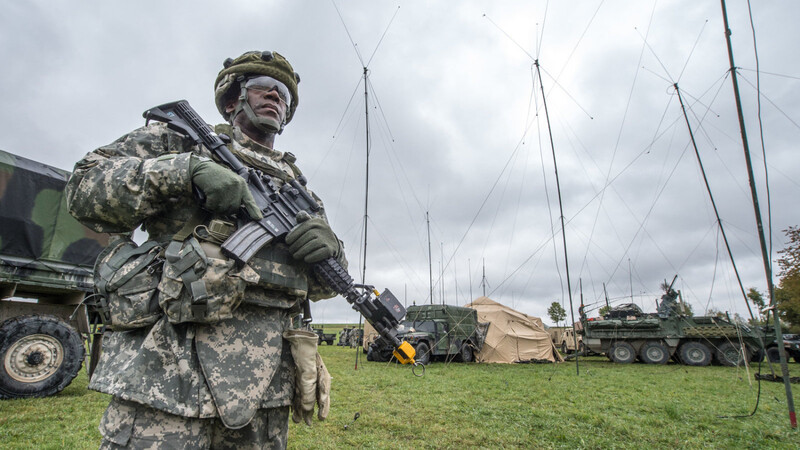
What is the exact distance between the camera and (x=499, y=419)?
16.6ft

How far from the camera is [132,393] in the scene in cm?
127

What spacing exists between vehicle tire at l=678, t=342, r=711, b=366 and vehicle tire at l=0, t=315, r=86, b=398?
62.2ft

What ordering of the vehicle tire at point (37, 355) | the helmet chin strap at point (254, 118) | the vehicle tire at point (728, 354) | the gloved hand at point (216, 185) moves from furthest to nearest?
1. the vehicle tire at point (728, 354)
2. the vehicle tire at point (37, 355)
3. the helmet chin strap at point (254, 118)
4. the gloved hand at point (216, 185)

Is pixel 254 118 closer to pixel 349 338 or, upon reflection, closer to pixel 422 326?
pixel 422 326

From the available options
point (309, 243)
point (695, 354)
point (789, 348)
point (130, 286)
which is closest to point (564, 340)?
point (695, 354)

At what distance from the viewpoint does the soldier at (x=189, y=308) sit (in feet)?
4.31

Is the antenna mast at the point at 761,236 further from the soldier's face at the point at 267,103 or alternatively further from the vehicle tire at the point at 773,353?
the vehicle tire at the point at 773,353

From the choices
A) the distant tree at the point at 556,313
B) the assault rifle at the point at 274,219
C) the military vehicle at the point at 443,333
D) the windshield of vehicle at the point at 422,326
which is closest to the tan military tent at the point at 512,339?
the military vehicle at the point at 443,333

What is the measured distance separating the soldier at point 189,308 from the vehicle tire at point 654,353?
18.0 metres

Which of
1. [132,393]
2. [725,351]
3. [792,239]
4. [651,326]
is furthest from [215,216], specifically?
[792,239]

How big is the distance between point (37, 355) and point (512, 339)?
1418 cm

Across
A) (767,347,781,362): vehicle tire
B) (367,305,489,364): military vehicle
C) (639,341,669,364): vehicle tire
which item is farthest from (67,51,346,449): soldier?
(767,347,781,362): vehicle tire

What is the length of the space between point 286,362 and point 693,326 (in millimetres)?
18212

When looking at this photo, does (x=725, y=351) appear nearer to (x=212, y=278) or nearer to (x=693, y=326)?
(x=693, y=326)
